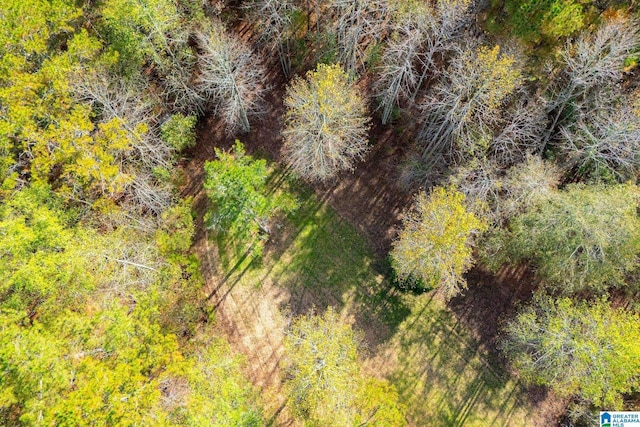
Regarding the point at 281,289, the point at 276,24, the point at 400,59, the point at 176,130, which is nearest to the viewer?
the point at 400,59

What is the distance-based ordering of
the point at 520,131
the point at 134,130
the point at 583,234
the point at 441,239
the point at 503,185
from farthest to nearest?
the point at 134,130 → the point at 503,185 → the point at 520,131 → the point at 441,239 → the point at 583,234

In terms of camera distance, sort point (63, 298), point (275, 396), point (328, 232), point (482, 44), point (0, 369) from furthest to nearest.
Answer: point (328, 232) → point (275, 396) → point (482, 44) → point (63, 298) → point (0, 369)

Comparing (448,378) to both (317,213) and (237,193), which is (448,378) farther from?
(237,193)

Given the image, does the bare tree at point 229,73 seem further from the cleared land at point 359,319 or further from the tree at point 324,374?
the tree at point 324,374

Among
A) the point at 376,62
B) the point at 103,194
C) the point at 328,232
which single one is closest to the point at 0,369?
the point at 103,194

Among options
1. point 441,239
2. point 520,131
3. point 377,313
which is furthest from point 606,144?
point 377,313

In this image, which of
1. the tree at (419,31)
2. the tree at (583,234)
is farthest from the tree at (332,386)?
the tree at (419,31)

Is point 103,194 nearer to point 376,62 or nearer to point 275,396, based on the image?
point 275,396
